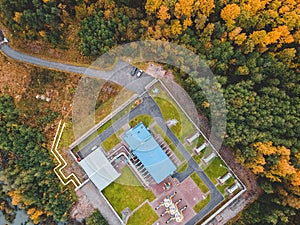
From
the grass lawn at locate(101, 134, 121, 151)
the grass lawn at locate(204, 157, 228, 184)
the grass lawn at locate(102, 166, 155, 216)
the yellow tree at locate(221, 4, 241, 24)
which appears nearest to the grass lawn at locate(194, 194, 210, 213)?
the grass lawn at locate(204, 157, 228, 184)

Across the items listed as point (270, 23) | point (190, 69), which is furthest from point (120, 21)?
point (270, 23)

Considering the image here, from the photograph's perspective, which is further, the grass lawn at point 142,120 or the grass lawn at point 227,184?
the grass lawn at point 142,120

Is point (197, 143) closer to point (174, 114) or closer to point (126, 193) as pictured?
point (174, 114)

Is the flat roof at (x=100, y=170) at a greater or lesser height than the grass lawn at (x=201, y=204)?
greater

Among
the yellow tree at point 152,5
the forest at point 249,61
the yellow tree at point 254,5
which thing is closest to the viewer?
the forest at point 249,61

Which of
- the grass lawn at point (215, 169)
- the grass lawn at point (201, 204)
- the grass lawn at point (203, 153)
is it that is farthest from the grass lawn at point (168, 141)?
the grass lawn at point (201, 204)

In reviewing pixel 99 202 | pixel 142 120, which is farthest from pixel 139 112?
pixel 99 202

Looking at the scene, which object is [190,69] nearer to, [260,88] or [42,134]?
[260,88]

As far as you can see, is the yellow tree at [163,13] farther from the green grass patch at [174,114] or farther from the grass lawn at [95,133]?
the grass lawn at [95,133]
